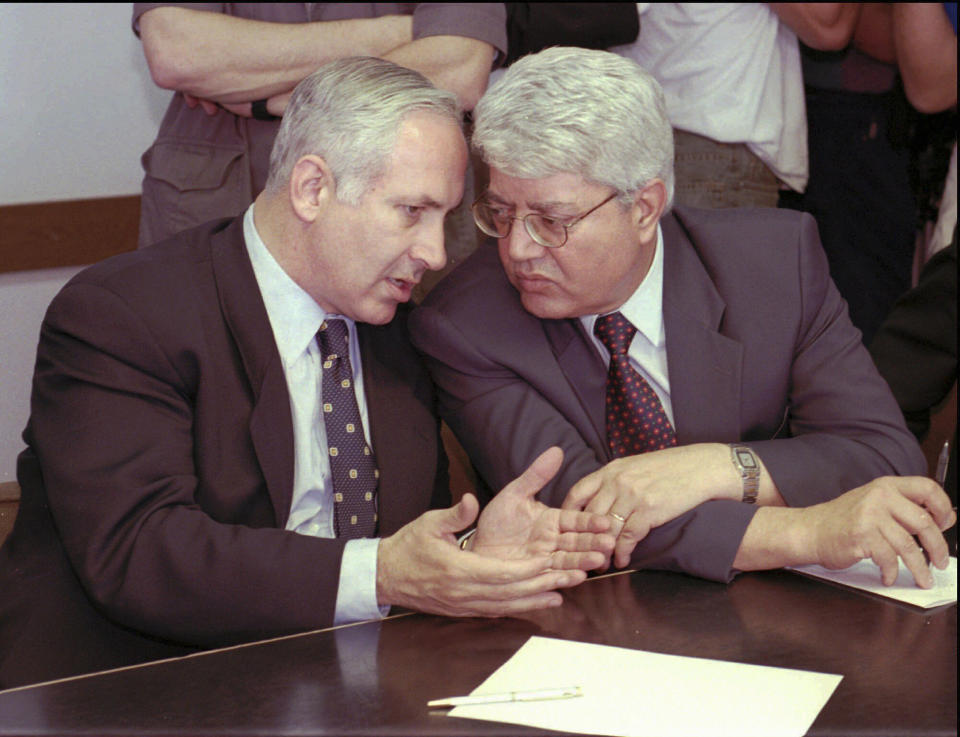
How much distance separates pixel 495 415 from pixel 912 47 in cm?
185

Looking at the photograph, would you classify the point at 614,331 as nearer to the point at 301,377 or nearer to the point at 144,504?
the point at 301,377

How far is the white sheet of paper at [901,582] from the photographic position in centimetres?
173

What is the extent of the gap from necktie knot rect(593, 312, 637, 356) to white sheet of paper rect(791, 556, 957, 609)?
2.20 ft

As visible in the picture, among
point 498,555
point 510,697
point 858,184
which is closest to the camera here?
point 510,697

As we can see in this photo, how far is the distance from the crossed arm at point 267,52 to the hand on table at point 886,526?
1350mm

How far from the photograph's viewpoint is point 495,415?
2293 mm

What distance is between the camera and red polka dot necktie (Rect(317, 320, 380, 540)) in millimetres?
2244

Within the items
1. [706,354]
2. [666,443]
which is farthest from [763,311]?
[666,443]

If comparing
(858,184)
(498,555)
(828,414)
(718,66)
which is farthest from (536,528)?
(858,184)

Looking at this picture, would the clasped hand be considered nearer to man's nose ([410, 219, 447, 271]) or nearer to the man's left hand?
the man's left hand

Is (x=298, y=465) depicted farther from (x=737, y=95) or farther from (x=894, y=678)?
(x=737, y=95)

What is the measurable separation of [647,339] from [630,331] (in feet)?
0.13

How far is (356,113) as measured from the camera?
2.17 meters

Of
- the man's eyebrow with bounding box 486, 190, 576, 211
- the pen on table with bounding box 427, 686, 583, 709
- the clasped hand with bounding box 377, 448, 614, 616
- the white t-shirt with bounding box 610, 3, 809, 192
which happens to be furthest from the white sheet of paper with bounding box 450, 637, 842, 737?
the white t-shirt with bounding box 610, 3, 809, 192
